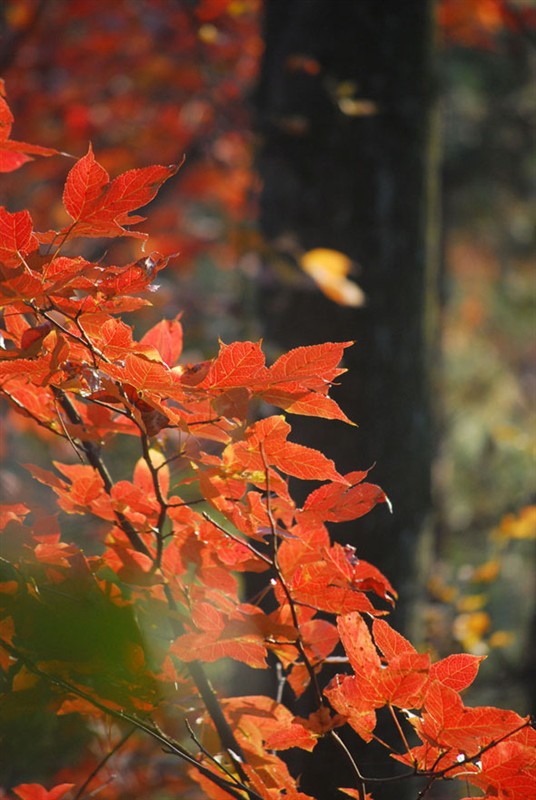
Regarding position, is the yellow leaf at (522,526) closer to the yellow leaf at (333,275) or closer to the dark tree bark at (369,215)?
the dark tree bark at (369,215)

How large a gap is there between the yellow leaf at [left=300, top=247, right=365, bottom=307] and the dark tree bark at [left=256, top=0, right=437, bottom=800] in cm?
4

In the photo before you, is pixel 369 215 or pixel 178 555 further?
pixel 369 215

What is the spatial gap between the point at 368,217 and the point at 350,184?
7cm

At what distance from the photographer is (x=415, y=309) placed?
4.87 ft

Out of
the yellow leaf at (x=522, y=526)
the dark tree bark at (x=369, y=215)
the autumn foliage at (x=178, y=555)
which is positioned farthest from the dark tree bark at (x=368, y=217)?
the autumn foliage at (x=178, y=555)

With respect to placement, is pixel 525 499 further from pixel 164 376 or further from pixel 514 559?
pixel 164 376

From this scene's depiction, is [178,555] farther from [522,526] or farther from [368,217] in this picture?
[522,526]

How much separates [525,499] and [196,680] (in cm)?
220

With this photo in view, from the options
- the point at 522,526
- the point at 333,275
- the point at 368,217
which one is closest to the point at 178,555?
the point at 333,275

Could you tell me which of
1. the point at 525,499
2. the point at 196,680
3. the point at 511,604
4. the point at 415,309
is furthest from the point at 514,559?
the point at 196,680

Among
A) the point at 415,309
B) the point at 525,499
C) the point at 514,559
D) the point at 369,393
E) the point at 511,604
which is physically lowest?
the point at 511,604

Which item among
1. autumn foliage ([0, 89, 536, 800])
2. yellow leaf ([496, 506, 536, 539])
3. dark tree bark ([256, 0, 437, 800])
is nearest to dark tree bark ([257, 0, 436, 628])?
dark tree bark ([256, 0, 437, 800])

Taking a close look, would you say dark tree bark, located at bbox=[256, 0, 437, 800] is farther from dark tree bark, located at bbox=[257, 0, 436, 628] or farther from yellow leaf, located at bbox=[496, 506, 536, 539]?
yellow leaf, located at bbox=[496, 506, 536, 539]

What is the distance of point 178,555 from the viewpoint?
74 centimetres
